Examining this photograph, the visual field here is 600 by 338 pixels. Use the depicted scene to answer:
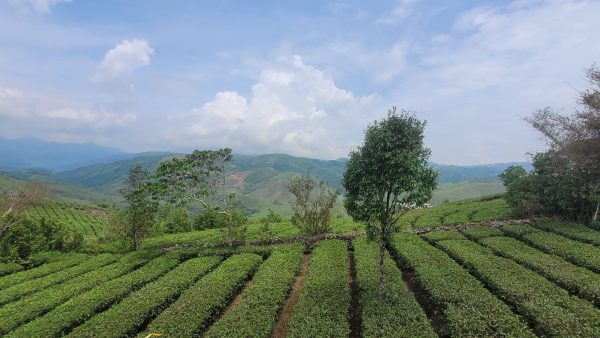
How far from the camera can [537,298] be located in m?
17.2

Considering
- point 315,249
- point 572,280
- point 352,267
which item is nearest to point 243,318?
point 352,267

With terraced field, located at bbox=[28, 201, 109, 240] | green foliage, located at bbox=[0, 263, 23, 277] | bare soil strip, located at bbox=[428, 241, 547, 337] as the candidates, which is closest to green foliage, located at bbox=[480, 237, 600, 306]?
bare soil strip, located at bbox=[428, 241, 547, 337]

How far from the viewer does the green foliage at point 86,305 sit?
59.2 feet

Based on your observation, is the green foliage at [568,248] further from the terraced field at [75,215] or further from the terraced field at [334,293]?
the terraced field at [75,215]

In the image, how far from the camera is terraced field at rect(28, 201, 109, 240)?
11323cm

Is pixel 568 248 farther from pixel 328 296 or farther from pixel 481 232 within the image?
pixel 328 296

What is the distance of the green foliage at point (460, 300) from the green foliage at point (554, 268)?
449 centimetres

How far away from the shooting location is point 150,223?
38562mm

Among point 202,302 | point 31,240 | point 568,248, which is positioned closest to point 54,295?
point 202,302

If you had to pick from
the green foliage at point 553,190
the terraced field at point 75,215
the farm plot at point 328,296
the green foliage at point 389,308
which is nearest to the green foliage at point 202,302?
the farm plot at point 328,296

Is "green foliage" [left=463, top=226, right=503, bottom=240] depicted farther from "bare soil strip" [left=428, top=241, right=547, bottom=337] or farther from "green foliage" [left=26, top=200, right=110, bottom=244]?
"green foliage" [left=26, top=200, right=110, bottom=244]

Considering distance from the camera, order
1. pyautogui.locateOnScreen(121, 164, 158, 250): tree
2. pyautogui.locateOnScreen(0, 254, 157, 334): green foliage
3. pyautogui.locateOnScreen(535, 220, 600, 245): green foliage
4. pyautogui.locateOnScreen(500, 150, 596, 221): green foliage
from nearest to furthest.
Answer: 1. pyautogui.locateOnScreen(0, 254, 157, 334): green foliage
2. pyautogui.locateOnScreen(535, 220, 600, 245): green foliage
3. pyautogui.locateOnScreen(121, 164, 158, 250): tree
4. pyautogui.locateOnScreen(500, 150, 596, 221): green foliage

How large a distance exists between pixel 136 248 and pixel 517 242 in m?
37.0

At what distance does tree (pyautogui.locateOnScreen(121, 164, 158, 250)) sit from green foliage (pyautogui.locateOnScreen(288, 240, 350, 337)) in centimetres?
1922
